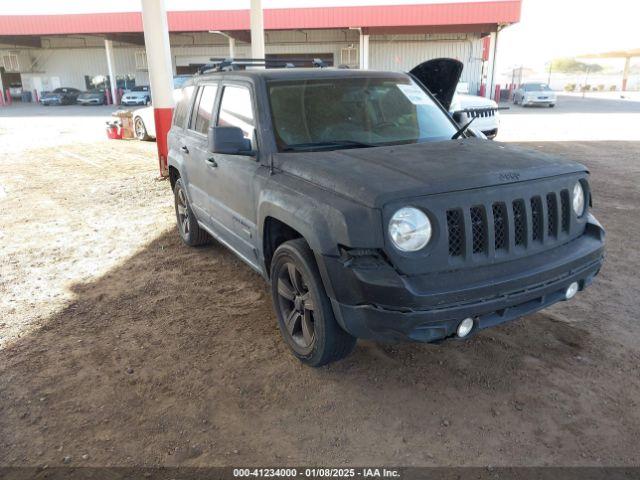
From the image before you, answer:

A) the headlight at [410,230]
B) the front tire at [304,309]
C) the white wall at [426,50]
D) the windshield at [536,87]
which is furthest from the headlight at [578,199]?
the white wall at [426,50]

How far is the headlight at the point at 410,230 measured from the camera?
8.63 ft

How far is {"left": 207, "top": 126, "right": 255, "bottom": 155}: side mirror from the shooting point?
11.3 ft

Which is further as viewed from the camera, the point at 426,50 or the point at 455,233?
the point at 426,50

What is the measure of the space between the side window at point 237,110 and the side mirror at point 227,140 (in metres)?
0.14

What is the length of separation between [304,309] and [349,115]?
148 cm

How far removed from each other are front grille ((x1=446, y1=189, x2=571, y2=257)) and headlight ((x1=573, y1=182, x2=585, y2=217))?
22cm

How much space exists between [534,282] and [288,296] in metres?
1.48

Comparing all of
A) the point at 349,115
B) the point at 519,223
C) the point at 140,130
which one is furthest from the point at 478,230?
the point at 140,130

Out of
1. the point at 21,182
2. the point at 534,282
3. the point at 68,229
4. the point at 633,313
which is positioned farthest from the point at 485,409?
the point at 21,182

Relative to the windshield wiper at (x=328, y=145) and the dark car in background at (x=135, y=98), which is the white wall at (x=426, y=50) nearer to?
the dark car in background at (x=135, y=98)

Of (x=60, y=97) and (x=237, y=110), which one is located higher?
(x=237, y=110)

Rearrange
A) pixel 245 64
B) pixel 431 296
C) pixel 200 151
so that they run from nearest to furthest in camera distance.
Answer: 1. pixel 431 296
2. pixel 200 151
3. pixel 245 64

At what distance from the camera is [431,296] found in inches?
101

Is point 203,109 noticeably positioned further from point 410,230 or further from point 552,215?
point 552,215
